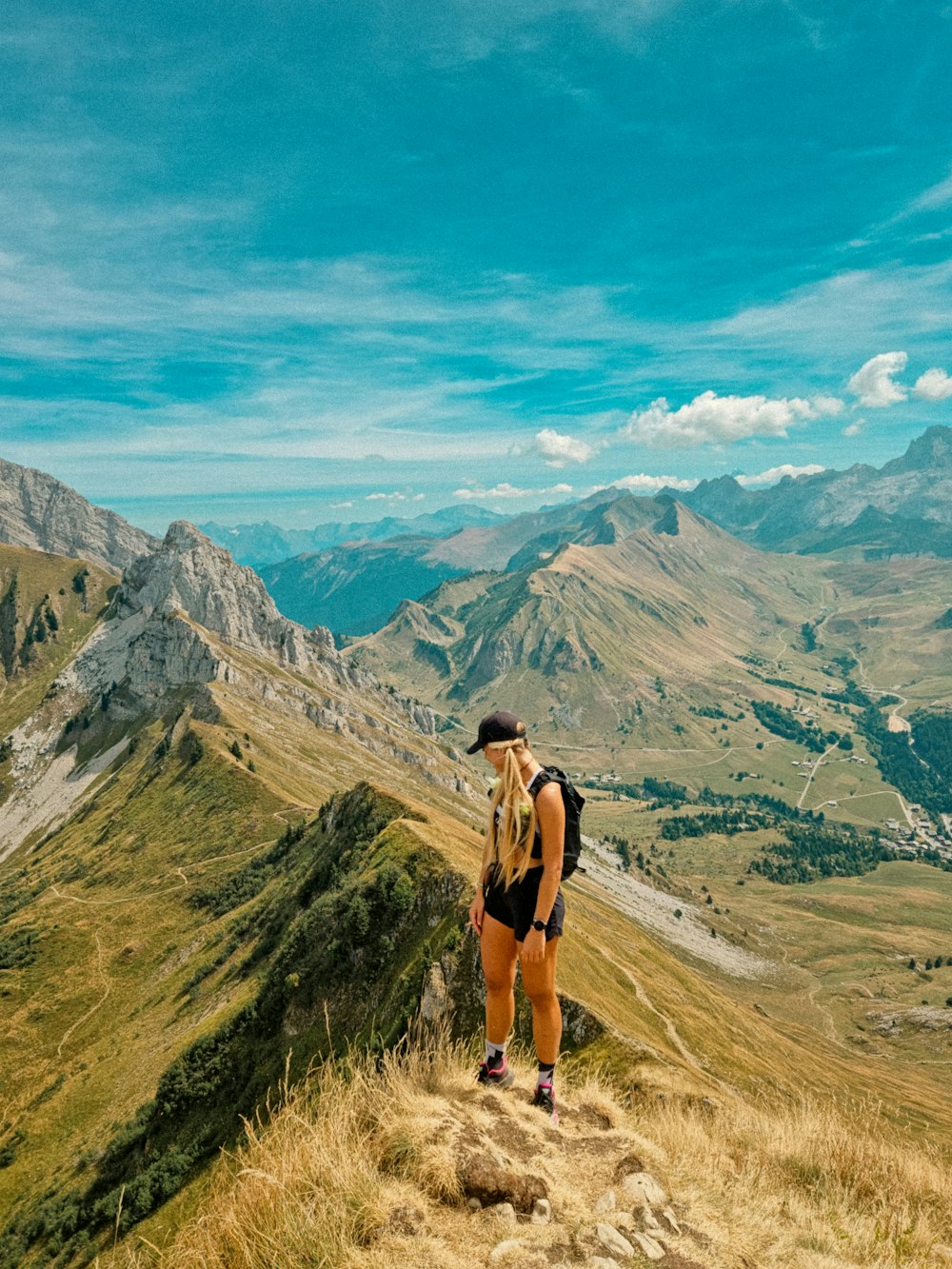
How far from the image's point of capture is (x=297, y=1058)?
166 ft

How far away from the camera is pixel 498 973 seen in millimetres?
12539

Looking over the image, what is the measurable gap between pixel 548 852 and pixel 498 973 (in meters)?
3.02

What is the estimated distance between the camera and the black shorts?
11914mm

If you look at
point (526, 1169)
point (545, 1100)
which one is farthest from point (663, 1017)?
point (526, 1169)

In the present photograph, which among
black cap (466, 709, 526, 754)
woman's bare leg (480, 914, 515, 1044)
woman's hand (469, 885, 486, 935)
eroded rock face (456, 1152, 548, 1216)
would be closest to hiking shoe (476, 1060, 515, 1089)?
woman's bare leg (480, 914, 515, 1044)

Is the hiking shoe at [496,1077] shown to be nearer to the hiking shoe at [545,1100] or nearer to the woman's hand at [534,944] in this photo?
the hiking shoe at [545,1100]

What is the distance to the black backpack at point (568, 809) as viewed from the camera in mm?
11708

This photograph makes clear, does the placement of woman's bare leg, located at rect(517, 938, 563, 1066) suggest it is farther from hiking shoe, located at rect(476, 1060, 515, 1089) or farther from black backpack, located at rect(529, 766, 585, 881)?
black backpack, located at rect(529, 766, 585, 881)

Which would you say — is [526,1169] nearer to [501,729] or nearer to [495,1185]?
[495,1185]

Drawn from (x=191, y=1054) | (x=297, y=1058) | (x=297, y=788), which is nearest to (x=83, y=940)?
(x=297, y=788)

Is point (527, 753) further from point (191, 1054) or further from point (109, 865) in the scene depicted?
point (109, 865)

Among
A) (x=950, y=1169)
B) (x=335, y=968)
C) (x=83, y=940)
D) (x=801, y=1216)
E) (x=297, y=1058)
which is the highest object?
(x=801, y=1216)

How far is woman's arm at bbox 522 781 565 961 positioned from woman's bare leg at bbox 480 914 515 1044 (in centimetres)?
66

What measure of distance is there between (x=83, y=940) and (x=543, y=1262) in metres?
157
